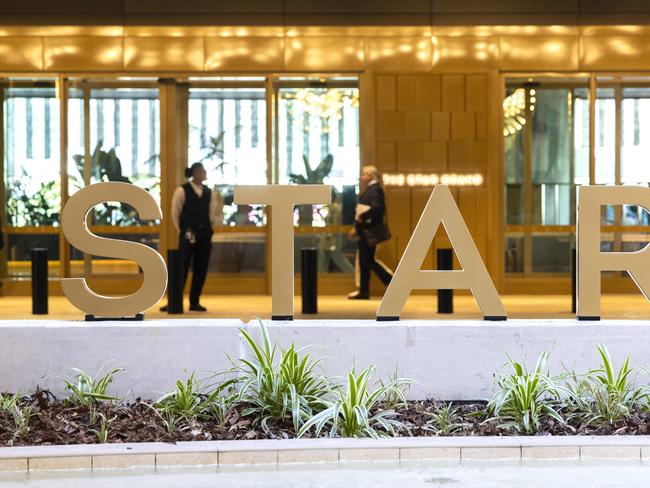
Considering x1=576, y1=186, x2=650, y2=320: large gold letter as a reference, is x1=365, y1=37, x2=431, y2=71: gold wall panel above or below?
above

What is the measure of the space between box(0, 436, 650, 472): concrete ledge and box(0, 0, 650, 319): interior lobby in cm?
867

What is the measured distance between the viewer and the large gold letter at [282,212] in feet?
29.8

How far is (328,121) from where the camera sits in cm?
1652

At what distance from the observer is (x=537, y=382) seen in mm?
7996

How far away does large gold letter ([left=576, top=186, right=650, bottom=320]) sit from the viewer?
9.05 metres

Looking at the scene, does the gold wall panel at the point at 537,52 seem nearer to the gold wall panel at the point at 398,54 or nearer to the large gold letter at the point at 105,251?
the gold wall panel at the point at 398,54

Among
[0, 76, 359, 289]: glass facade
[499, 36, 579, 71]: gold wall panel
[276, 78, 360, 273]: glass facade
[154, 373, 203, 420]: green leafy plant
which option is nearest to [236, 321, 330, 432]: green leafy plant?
[154, 373, 203, 420]: green leafy plant

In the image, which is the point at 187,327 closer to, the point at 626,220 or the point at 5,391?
the point at 5,391

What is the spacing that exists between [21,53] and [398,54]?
540 centimetres

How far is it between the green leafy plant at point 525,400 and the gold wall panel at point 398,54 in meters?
8.54

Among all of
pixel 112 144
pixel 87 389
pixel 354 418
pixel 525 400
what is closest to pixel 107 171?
pixel 112 144

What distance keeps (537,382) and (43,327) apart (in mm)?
3750

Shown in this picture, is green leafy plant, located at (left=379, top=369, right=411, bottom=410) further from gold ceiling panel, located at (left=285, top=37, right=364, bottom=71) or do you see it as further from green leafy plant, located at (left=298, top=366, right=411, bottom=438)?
gold ceiling panel, located at (left=285, top=37, right=364, bottom=71)

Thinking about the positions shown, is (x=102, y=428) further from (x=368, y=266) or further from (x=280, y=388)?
(x=368, y=266)
